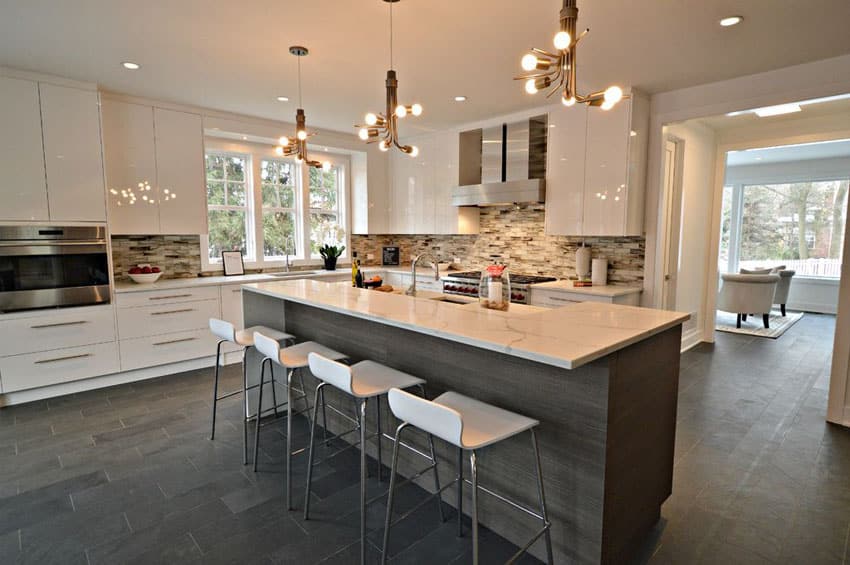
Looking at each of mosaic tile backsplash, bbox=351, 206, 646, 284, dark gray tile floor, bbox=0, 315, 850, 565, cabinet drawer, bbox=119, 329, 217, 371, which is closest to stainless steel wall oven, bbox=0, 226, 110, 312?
cabinet drawer, bbox=119, 329, 217, 371

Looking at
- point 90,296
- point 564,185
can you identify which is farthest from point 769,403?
point 90,296

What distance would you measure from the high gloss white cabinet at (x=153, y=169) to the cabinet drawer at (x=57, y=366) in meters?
1.15

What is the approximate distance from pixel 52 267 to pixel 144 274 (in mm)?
718

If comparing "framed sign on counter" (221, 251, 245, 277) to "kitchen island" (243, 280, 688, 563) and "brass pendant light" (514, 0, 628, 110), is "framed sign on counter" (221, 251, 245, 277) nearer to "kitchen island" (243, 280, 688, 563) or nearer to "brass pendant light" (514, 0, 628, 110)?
"kitchen island" (243, 280, 688, 563)

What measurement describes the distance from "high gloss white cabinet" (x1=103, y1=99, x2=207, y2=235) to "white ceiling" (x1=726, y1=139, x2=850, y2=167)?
279 inches

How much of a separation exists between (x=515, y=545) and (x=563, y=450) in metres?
0.56

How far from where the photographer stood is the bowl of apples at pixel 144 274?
4.26m

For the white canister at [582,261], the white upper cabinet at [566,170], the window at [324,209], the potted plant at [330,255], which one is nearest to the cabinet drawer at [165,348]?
the potted plant at [330,255]

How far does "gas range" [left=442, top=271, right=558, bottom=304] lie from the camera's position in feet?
14.3

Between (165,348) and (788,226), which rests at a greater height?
(788,226)

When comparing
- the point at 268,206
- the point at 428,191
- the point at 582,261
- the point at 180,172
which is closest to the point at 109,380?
the point at 180,172

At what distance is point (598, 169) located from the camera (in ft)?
13.4

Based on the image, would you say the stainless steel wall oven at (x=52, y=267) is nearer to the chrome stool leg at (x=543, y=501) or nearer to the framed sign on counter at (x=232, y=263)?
the framed sign on counter at (x=232, y=263)

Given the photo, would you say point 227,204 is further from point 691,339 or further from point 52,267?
point 691,339
